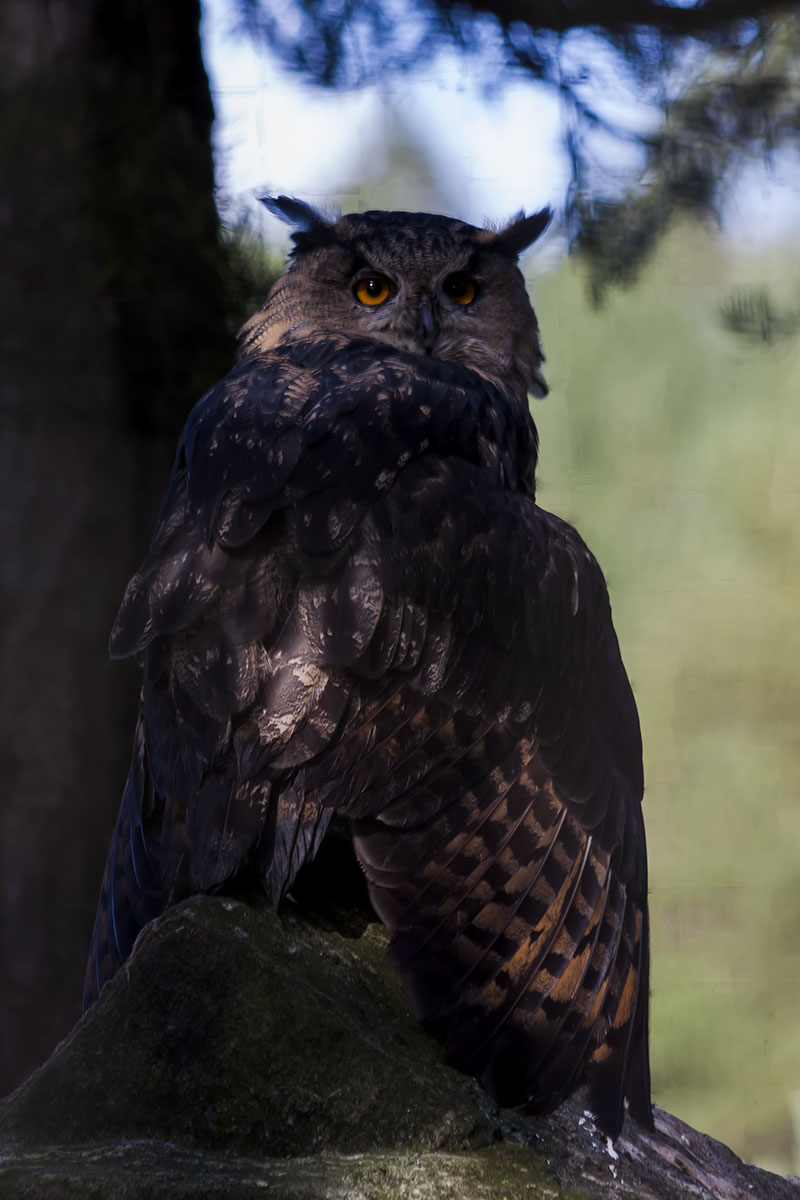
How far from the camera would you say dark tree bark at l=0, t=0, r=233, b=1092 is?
2.22 m

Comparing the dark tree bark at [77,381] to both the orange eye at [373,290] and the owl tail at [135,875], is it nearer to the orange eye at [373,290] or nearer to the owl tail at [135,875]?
the orange eye at [373,290]

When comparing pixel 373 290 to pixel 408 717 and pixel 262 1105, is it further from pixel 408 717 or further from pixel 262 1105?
pixel 262 1105

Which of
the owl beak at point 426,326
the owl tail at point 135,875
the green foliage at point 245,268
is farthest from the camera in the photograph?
the green foliage at point 245,268

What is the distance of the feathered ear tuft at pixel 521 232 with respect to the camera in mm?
2209

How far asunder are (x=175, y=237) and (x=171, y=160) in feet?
0.48

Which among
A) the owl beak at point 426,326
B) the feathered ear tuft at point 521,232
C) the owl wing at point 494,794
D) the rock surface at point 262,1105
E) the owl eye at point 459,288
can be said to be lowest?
the rock surface at point 262,1105

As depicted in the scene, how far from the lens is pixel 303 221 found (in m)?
2.19

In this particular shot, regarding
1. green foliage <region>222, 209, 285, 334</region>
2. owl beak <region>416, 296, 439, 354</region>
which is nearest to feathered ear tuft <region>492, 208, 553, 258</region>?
owl beak <region>416, 296, 439, 354</region>

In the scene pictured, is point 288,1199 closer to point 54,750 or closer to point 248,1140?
point 248,1140

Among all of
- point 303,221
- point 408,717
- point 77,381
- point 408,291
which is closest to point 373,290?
point 408,291

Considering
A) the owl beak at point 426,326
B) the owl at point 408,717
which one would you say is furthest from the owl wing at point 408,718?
the owl beak at point 426,326

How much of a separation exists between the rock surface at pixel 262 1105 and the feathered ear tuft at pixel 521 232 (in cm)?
140

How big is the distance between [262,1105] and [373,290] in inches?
54.7

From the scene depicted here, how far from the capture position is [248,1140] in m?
1.15
